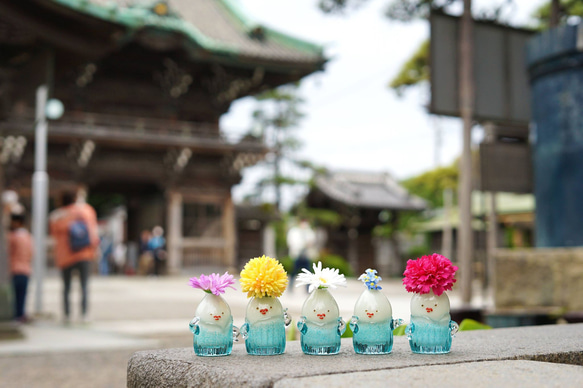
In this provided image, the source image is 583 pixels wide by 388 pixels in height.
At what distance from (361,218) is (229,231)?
9008 mm

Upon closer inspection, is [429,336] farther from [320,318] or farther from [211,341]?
[211,341]

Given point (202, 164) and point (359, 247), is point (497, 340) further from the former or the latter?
point (359, 247)

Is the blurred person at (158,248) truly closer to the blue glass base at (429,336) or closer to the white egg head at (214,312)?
the white egg head at (214,312)

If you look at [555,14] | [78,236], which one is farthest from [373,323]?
[78,236]

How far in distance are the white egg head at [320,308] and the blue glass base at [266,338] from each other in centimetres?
7

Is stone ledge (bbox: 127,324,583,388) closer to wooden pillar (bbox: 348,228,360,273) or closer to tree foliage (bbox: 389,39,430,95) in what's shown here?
tree foliage (bbox: 389,39,430,95)

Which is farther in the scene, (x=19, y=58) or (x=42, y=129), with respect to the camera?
(x=42, y=129)

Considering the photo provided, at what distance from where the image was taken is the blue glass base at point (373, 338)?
1.68 m

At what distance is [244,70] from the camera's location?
1970 cm

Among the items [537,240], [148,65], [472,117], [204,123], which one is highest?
[148,65]

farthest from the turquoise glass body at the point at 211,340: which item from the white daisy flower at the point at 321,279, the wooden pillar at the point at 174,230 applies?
Answer: the wooden pillar at the point at 174,230

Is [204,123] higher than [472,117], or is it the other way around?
→ [204,123]

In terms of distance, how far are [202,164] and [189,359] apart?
18.9 meters

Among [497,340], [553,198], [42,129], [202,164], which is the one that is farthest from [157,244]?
[497,340]
